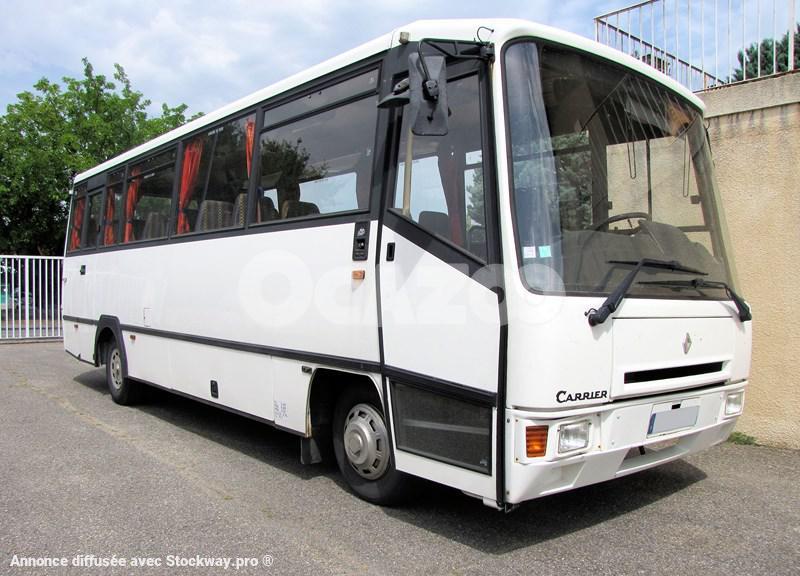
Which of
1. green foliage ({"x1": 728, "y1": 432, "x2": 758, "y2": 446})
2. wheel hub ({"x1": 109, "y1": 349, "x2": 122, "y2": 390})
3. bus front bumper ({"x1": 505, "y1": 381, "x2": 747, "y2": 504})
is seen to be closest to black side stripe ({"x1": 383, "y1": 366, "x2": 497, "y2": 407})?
bus front bumper ({"x1": 505, "y1": 381, "x2": 747, "y2": 504})

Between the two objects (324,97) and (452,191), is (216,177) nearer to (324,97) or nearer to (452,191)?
(324,97)

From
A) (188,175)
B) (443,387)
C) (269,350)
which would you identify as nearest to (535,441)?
(443,387)

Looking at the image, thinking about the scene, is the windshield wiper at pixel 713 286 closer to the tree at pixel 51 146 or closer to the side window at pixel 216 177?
the side window at pixel 216 177

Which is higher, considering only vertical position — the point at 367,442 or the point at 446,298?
the point at 446,298

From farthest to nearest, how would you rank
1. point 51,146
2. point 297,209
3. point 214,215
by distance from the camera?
1. point 51,146
2. point 214,215
3. point 297,209

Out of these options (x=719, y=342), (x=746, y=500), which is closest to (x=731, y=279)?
(x=719, y=342)

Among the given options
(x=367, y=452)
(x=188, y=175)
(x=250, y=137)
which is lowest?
(x=367, y=452)

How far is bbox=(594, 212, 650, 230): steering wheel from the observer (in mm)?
3869

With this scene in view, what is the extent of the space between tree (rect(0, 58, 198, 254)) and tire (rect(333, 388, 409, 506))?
23235 millimetres

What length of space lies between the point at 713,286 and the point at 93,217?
26.7ft

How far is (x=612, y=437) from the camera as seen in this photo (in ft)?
12.0

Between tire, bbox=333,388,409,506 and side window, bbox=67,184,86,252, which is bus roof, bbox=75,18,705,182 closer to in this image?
tire, bbox=333,388,409,506

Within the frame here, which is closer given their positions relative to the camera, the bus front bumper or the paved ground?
the bus front bumper

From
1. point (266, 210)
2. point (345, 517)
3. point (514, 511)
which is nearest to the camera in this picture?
point (345, 517)
